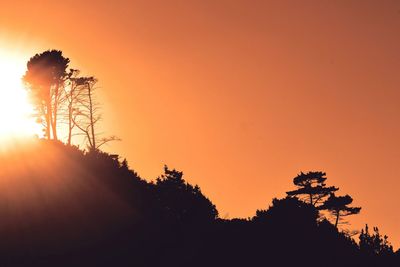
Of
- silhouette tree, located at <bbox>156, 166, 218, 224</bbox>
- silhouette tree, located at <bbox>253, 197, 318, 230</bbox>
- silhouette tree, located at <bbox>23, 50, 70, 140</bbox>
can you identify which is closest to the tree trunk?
silhouette tree, located at <bbox>23, 50, 70, 140</bbox>

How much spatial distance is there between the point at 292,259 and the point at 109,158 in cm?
1870

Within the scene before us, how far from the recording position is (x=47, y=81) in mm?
65562

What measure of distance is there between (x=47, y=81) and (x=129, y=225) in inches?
979

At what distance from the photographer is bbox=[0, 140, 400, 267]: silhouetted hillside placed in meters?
39.7

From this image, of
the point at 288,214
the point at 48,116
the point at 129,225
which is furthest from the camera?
the point at 48,116

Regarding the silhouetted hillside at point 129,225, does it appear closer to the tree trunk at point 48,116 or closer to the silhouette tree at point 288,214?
the silhouette tree at point 288,214

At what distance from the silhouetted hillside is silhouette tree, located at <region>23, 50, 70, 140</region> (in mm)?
9780

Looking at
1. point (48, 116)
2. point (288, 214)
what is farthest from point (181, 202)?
point (48, 116)

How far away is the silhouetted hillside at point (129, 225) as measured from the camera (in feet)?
130

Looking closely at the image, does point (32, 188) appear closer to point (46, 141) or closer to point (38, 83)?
point (46, 141)

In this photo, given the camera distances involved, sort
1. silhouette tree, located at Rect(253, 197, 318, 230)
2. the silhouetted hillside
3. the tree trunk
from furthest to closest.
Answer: the tree trunk
silhouette tree, located at Rect(253, 197, 318, 230)
the silhouetted hillside

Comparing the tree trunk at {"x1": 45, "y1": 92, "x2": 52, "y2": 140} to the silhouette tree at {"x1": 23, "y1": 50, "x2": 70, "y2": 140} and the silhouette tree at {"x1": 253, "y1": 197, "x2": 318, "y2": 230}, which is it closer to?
the silhouette tree at {"x1": 23, "y1": 50, "x2": 70, "y2": 140}

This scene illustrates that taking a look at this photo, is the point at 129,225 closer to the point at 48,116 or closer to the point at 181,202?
the point at 181,202

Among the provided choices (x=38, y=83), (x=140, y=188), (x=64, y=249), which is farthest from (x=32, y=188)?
(x=38, y=83)
